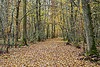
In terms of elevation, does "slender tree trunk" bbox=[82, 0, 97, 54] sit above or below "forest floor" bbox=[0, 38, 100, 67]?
above

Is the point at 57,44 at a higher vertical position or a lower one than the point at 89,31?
lower

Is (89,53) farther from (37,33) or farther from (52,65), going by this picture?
(37,33)

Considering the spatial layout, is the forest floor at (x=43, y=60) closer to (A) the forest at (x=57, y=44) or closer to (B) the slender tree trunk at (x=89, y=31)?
(A) the forest at (x=57, y=44)

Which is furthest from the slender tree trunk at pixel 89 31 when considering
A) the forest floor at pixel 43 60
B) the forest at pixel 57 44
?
the forest floor at pixel 43 60

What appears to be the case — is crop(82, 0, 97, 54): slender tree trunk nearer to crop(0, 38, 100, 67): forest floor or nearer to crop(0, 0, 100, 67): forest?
crop(0, 0, 100, 67): forest

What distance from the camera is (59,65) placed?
9.30 metres

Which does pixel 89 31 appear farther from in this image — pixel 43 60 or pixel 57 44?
pixel 57 44

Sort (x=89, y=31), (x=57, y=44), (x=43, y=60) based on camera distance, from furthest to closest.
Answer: (x=57, y=44) → (x=89, y=31) → (x=43, y=60)

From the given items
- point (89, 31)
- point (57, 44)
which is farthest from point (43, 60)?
point (57, 44)

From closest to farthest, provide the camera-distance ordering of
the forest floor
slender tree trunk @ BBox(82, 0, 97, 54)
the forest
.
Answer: the forest floor → the forest → slender tree trunk @ BBox(82, 0, 97, 54)

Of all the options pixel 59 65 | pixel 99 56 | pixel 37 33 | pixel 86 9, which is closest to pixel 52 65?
pixel 59 65

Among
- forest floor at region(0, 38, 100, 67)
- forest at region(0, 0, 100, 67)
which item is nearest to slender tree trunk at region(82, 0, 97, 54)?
forest at region(0, 0, 100, 67)

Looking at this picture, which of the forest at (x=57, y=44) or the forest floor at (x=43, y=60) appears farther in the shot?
the forest at (x=57, y=44)

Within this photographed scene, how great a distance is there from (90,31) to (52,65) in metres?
3.71
